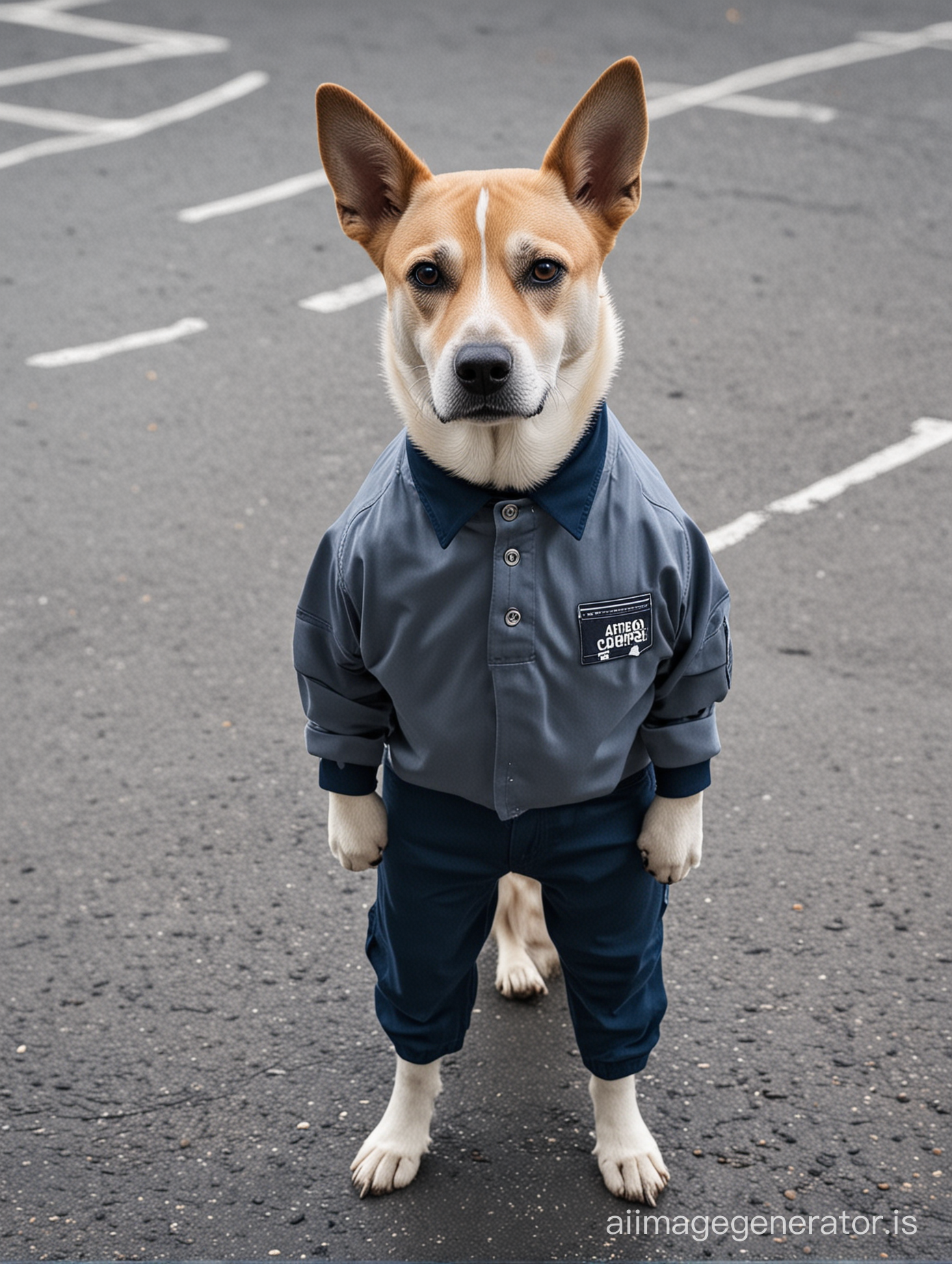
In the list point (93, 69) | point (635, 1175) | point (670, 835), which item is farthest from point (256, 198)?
point (635, 1175)

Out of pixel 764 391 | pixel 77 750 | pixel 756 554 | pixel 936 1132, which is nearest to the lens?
pixel 936 1132

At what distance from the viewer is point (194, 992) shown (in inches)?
132

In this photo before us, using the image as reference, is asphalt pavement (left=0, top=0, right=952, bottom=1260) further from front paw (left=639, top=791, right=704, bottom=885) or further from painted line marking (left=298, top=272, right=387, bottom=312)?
front paw (left=639, top=791, right=704, bottom=885)

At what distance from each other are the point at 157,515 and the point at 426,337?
3346mm

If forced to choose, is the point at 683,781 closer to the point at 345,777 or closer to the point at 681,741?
the point at 681,741

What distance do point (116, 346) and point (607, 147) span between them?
482cm

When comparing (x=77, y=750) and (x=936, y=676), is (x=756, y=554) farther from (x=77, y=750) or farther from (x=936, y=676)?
(x=77, y=750)

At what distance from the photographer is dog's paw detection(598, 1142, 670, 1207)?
9.18ft

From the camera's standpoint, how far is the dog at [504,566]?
2.27 metres

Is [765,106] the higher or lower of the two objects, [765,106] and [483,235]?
the lower

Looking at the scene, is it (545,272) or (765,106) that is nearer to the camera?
(545,272)

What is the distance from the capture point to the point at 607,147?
2.40 metres

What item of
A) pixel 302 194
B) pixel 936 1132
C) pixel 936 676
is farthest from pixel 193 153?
pixel 936 1132

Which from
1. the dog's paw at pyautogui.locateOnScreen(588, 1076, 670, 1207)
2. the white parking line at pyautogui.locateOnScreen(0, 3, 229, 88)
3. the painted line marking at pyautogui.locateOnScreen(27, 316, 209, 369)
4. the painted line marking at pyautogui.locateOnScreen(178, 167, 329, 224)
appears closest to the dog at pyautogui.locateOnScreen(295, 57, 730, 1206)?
the dog's paw at pyautogui.locateOnScreen(588, 1076, 670, 1207)
